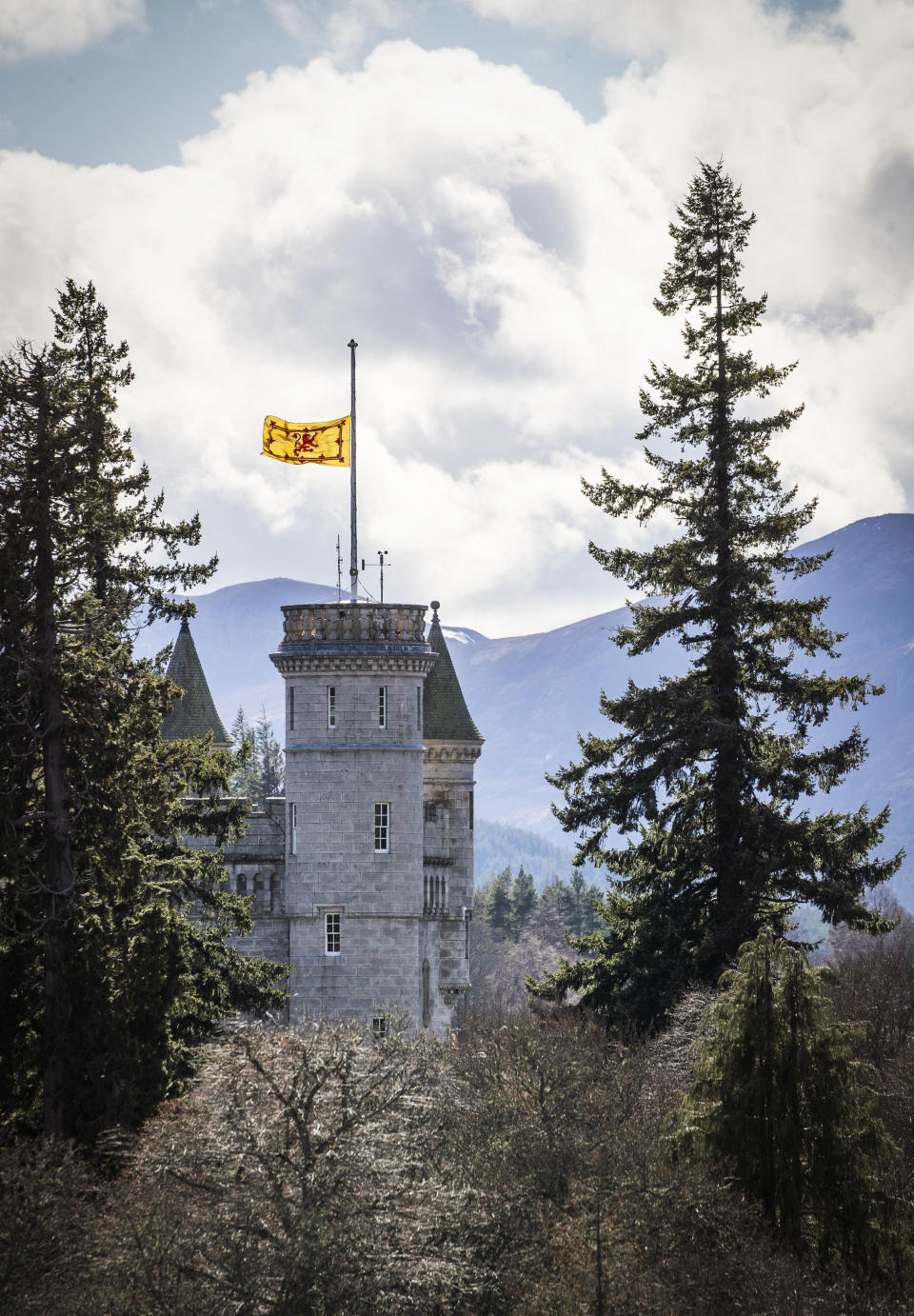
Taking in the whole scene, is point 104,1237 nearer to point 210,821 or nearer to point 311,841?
point 210,821

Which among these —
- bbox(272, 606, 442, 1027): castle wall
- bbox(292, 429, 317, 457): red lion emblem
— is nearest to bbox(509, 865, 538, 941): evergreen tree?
bbox(272, 606, 442, 1027): castle wall

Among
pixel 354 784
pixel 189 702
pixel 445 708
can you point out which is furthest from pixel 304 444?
pixel 445 708

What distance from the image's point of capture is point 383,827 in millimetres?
42938

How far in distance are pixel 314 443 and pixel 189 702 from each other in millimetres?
8959

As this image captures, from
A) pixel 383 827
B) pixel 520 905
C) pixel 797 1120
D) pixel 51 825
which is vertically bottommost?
pixel 797 1120

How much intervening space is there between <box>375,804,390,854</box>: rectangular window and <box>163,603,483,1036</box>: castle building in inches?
1.4

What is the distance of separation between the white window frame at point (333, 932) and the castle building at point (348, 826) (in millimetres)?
25

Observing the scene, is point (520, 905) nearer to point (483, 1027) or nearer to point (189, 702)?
point (189, 702)

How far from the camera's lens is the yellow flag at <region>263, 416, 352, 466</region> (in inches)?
1724

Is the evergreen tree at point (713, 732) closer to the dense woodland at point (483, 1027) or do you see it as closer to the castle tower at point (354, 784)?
the dense woodland at point (483, 1027)

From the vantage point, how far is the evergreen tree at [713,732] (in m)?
33.5

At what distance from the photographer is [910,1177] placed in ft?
84.0

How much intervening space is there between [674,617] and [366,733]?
10.8 metres

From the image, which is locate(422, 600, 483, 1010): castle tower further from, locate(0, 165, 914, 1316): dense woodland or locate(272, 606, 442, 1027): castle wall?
locate(0, 165, 914, 1316): dense woodland
